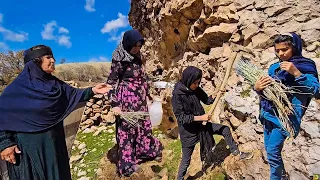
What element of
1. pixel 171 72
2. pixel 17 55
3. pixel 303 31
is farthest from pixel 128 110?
pixel 17 55

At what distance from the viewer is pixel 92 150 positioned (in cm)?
661

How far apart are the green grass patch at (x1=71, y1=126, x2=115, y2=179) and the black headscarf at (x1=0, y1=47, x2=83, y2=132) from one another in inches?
94.3

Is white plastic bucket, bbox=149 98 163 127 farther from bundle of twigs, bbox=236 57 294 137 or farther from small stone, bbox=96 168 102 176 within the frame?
bundle of twigs, bbox=236 57 294 137

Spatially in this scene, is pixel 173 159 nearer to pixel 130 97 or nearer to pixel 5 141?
pixel 130 97

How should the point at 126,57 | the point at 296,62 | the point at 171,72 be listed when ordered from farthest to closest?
the point at 171,72
the point at 126,57
the point at 296,62

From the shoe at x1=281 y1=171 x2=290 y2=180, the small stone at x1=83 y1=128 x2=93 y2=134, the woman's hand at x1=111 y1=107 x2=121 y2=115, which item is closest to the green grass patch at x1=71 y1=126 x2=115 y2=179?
the small stone at x1=83 y1=128 x2=93 y2=134

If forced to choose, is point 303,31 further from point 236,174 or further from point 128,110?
point 128,110

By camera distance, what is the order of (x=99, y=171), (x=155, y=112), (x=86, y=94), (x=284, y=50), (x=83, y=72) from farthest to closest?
(x=83, y=72) → (x=155, y=112) → (x=99, y=171) → (x=86, y=94) → (x=284, y=50)

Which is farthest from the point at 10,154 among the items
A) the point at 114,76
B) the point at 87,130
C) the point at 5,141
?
the point at 87,130

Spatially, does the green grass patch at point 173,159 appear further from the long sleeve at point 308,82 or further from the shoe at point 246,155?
the long sleeve at point 308,82

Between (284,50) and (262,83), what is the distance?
1.05 feet

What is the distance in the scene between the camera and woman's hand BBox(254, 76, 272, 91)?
2.38m

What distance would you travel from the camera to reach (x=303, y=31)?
4.42m

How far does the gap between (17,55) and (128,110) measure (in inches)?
934
